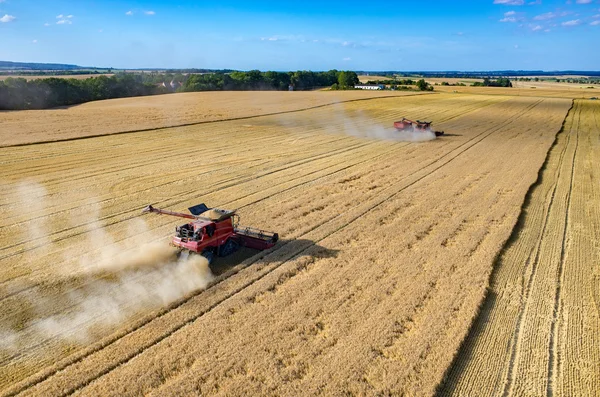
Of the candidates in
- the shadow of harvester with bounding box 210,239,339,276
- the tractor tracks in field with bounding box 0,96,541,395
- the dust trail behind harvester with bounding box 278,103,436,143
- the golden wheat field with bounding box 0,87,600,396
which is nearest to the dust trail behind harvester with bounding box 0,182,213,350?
the golden wheat field with bounding box 0,87,600,396

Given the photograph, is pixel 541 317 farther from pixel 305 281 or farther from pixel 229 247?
pixel 229 247

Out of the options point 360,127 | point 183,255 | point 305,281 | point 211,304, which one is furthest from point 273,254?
point 360,127

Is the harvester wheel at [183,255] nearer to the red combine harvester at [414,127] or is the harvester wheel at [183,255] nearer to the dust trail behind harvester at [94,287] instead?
the dust trail behind harvester at [94,287]

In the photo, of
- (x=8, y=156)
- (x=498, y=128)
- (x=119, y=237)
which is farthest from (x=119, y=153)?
(x=498, y=128)

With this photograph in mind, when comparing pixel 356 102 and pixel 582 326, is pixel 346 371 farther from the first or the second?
pixel 356 102

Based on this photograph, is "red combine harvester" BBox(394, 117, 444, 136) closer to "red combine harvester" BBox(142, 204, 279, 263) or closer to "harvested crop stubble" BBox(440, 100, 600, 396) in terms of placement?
"harvested crop stubble" BBox(440, 100, 600, 396)

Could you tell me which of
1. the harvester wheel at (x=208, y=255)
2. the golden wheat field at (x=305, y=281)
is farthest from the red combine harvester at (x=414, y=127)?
the harvester wheel at (x=208, y=255)
